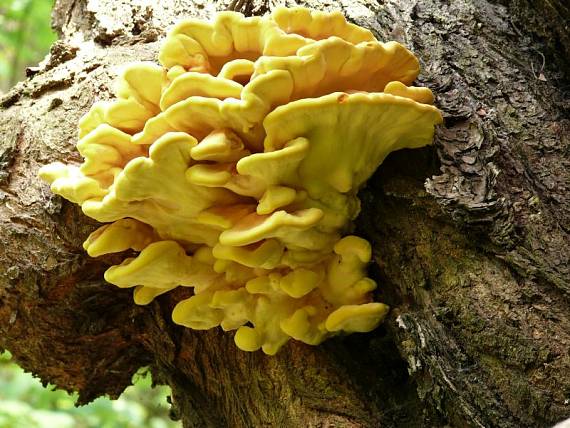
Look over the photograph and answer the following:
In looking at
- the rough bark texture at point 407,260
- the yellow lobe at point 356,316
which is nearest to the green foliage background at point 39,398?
the rough bark texture at point 407,260

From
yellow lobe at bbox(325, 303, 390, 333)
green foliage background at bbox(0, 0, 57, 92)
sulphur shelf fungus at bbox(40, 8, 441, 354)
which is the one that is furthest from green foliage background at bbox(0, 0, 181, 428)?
yellow lobe at bbox(325, 303, 390, 333)

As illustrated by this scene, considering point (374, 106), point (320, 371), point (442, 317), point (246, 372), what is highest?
point (374, 106)

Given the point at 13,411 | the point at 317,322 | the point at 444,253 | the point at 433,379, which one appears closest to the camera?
the point at 433,379

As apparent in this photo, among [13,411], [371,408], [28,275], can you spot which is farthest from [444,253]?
[13,411]

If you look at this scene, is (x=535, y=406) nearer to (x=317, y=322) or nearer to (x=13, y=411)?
(x=317, y=322)

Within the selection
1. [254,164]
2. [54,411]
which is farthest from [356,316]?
[54,411]

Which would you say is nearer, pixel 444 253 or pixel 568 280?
pixel 568 280

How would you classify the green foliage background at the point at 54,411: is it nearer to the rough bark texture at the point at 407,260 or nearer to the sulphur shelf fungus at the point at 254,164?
the rough bark texture at the point at 407,260

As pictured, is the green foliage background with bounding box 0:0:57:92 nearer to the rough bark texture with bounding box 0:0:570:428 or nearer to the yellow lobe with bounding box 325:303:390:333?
the rough bark texture with bounding box 0:0:570:428
